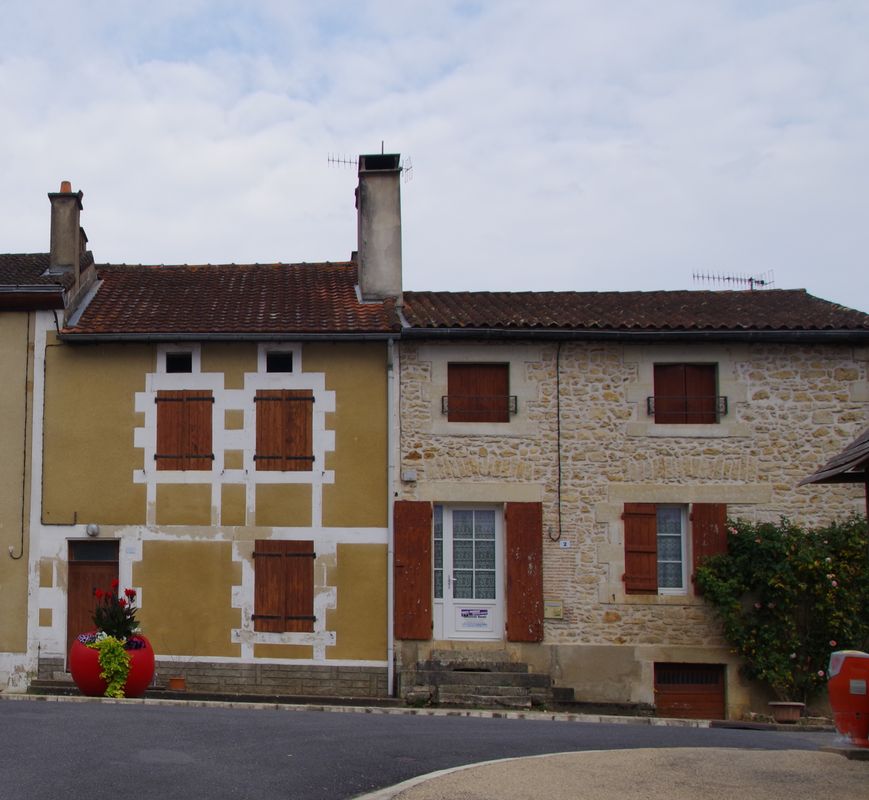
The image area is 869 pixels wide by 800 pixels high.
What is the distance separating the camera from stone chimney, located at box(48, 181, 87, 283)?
631 inches

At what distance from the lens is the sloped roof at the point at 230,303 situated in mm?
15156

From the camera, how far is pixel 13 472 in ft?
50.1

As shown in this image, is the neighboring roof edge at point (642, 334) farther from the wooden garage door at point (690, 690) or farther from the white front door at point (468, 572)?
the wooden garage door at point (690, 690)

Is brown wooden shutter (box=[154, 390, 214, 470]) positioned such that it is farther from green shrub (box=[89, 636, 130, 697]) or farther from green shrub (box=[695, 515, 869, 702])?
green shrub (box=[695, 515, 869, 702])

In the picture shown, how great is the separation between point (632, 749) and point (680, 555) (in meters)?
6.07

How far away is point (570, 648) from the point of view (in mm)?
14734

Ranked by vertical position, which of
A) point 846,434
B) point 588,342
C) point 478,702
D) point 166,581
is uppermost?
point 588,342

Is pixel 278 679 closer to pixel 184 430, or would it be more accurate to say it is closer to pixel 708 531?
pixel 184 430

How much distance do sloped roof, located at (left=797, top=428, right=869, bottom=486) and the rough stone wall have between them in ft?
17.4

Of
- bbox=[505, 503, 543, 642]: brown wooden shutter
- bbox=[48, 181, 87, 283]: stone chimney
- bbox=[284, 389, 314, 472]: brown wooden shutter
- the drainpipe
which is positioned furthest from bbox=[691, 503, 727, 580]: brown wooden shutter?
bbox=[48, 181, 87, 283]: stone chimney

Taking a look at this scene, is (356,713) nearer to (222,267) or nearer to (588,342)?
(588,342)

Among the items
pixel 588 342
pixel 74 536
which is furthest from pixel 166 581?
pixel 588 342

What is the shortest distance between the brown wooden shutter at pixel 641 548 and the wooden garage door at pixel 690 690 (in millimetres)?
1095

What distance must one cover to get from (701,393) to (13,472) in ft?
30.6
